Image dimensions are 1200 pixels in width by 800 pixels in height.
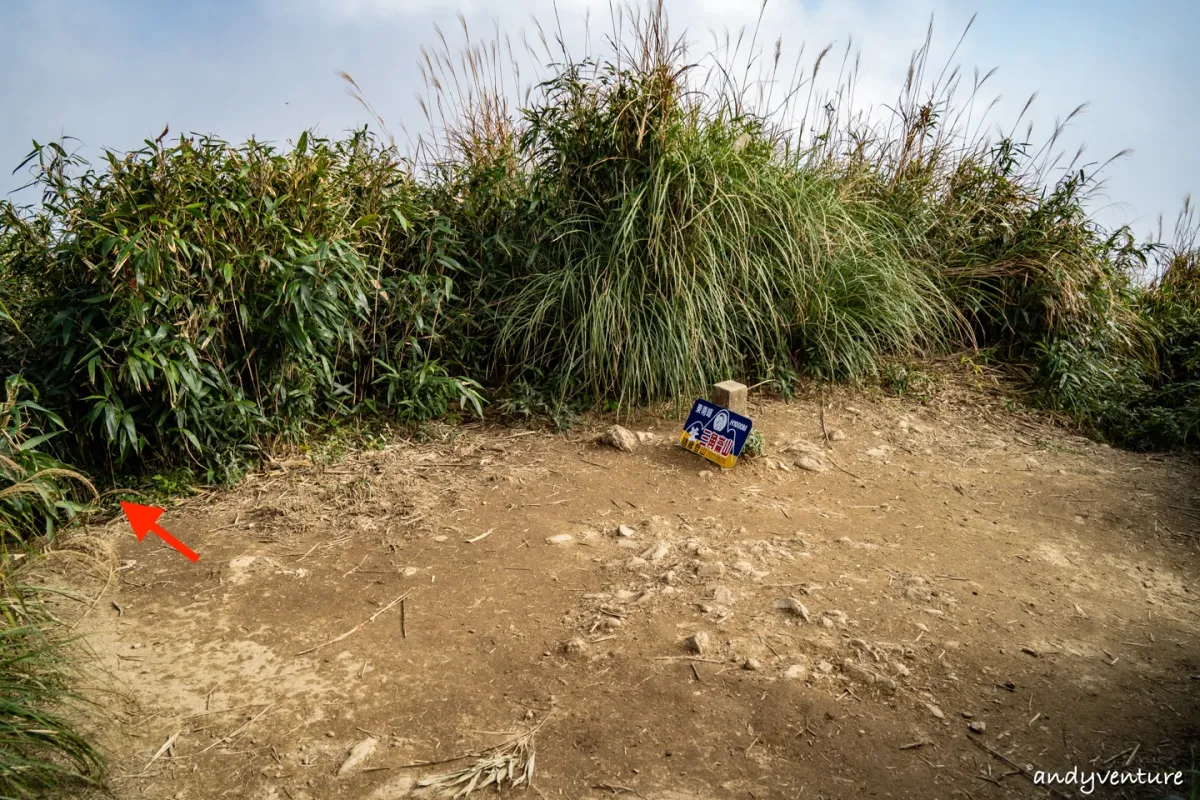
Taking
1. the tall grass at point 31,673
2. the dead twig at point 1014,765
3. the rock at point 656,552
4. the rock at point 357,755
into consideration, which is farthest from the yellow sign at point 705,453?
the tall grass at point 31,673

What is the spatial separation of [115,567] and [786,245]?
364cm

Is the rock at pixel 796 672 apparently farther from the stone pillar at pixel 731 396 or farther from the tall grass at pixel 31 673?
the tall grass at pixel 31 673

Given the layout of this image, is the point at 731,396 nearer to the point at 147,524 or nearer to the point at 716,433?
the point at 716,433

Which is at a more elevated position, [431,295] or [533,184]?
[533,184]

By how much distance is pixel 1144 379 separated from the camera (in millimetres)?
5445

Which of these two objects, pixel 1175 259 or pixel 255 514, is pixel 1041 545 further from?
pixel 1175 259

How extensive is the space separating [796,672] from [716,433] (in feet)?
5.30

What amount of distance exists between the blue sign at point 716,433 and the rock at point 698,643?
4.63 feet

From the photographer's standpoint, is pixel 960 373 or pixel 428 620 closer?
pixel 428 620

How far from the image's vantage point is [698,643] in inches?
103

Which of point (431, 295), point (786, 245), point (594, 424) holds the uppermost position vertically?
point (786, 245)

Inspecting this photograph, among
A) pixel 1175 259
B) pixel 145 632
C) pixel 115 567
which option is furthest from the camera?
pixel 1175 259

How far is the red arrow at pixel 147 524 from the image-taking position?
336 cm

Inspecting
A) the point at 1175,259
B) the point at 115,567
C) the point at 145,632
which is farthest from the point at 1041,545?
the point at 1175,259
